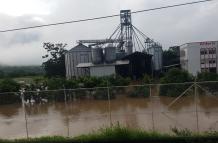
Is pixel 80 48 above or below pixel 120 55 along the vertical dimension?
above

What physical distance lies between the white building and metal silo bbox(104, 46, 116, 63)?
12132mm

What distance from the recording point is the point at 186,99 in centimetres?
2931

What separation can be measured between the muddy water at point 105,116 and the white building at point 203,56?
35.2 metres

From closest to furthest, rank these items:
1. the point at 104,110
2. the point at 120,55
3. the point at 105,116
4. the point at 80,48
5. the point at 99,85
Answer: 1. the point at 105,116
2. the point at 104,110
3. the point at 99,85
4. the point at 120,55
5. the point at 80,48

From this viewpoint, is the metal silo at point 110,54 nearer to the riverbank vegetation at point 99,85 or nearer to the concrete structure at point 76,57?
the concrete structure at point 76,57

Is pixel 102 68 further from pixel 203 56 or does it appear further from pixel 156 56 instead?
pixel 203 56

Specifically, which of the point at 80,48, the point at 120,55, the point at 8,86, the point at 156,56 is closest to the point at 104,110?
the point at 8,86

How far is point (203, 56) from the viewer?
63656 mm

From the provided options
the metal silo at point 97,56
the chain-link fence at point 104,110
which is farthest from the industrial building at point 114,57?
the chain-link fence at point 104,110

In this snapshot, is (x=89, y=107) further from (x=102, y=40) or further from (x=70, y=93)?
(x=102, y=40)

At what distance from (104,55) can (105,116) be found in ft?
124

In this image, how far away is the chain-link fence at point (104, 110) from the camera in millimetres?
20219

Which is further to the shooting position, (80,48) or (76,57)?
(76,57)

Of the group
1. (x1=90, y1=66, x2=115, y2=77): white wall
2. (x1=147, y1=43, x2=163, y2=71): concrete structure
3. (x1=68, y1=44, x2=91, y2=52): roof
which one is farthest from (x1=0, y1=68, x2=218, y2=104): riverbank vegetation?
(x1=68, y1=44, x2=91, y2=52): roof
